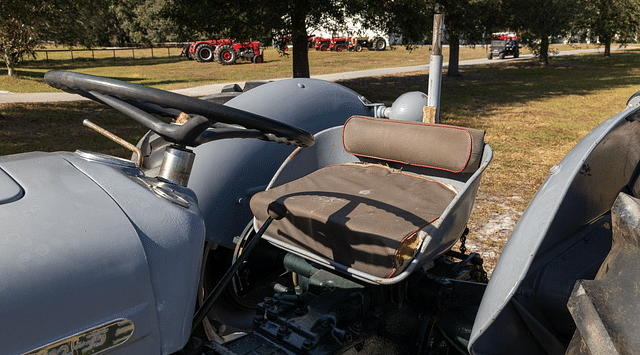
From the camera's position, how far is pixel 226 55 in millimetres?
23859

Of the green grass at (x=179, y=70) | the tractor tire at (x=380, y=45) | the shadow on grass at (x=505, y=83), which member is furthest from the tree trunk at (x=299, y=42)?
the tractor tire at (x=380, y=45)

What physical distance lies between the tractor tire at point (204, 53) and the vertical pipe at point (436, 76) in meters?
22.3

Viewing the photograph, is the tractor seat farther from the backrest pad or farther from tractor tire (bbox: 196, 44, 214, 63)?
tractor tire (bbox: 196, 44, 214, 63)

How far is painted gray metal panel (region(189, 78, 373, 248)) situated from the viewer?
106 inches

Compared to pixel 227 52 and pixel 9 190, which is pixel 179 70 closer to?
pixel 227 52

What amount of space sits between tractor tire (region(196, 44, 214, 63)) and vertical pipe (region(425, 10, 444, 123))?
2227cm

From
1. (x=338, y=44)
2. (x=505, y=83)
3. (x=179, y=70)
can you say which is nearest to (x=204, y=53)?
(x=179, y=70)

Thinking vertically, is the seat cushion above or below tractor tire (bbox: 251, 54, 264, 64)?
below

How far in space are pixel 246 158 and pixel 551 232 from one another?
1.55 metres

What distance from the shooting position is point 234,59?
2383 centimetres

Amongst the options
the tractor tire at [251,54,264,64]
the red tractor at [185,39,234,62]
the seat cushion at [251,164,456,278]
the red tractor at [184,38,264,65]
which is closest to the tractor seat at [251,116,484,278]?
the seat cushion at [251,164,456,278]

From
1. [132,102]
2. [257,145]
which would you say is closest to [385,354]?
[257,145]

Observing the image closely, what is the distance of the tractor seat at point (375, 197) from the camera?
1.96 meters

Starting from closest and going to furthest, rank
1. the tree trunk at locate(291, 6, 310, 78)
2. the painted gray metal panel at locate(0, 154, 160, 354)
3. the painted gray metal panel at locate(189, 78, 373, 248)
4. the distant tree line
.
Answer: the painted gray metal panel at locate(0, 154, 160, 354) < the painted gray metal panel at locate(189, 78, 373, 248) < the distant tree line < the tree trunk at locate(291, 6, 310, 78)
